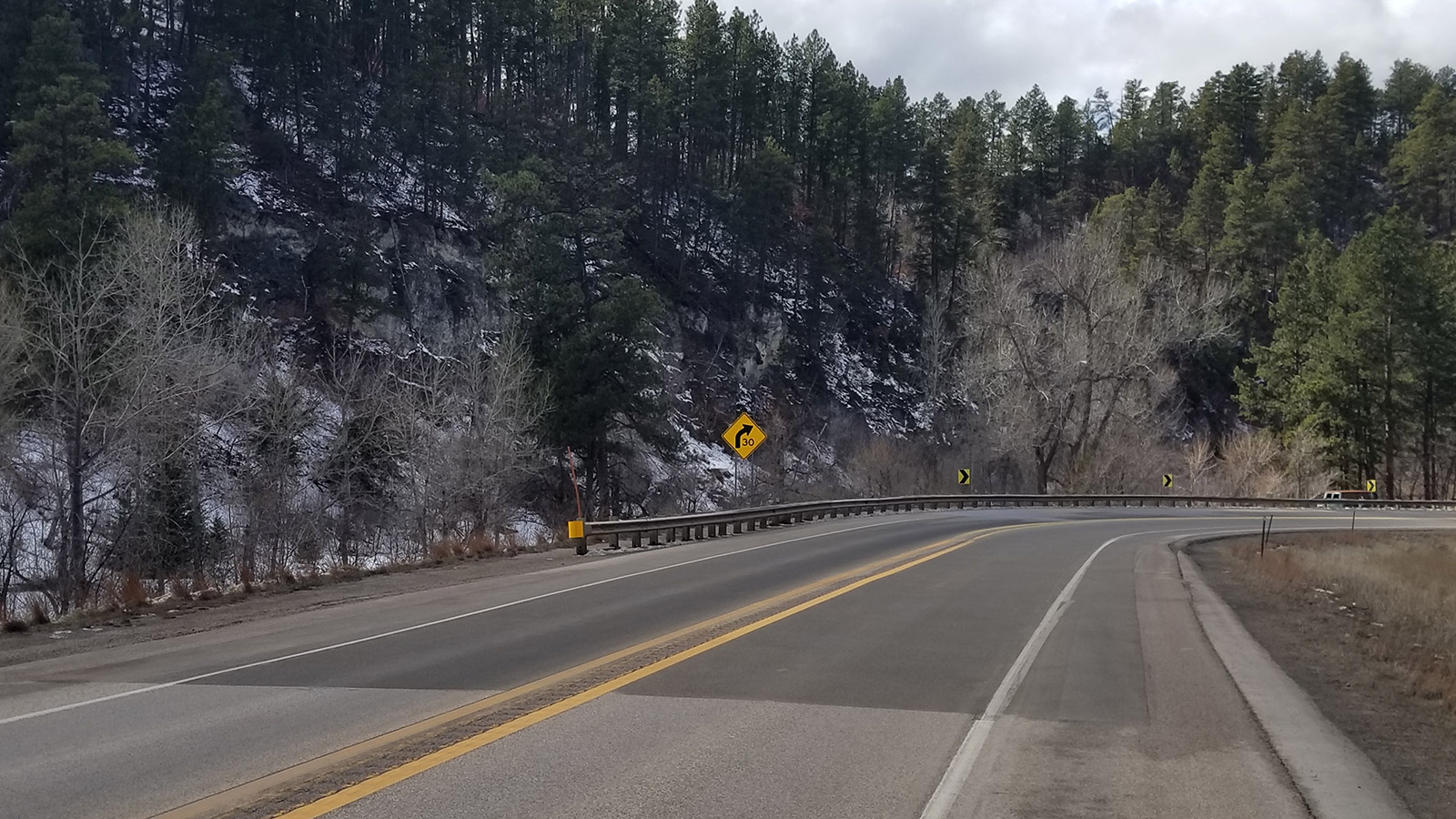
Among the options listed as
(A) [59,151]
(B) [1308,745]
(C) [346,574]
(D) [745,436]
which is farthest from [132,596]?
(A) [59,151]

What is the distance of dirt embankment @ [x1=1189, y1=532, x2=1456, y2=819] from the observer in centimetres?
807

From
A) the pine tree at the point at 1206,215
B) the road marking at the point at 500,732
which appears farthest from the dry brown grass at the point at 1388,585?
the pine tree at the point at 1206,215

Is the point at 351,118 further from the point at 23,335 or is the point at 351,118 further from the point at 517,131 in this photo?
the point at 23,335

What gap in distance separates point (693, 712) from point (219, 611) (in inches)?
363

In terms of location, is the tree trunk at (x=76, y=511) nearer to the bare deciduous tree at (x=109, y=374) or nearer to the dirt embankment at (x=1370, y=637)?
the bare deciduous tree at (x=109, y=374)

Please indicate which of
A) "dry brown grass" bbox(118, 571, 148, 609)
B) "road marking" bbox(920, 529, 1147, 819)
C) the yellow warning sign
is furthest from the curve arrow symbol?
"dry brown grass" bbox(118, 571, 148, 609)

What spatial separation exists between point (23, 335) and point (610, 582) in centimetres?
A: 1666

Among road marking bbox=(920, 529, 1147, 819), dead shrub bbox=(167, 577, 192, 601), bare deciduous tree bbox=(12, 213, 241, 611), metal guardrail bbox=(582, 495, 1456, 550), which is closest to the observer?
road marking bbox=(920, 529, 1147, 819)

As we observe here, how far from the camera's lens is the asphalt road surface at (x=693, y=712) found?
6379mm

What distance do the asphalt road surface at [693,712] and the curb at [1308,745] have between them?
0.18 meters

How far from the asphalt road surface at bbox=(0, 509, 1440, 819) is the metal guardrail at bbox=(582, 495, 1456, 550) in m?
9.79

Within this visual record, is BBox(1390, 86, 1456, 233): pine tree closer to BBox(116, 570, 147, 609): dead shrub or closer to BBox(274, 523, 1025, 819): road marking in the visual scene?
BBox(274, 523, 1025, 819): road marking

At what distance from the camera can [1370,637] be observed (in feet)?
48.9

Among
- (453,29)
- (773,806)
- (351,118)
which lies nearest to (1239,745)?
(773,806)
